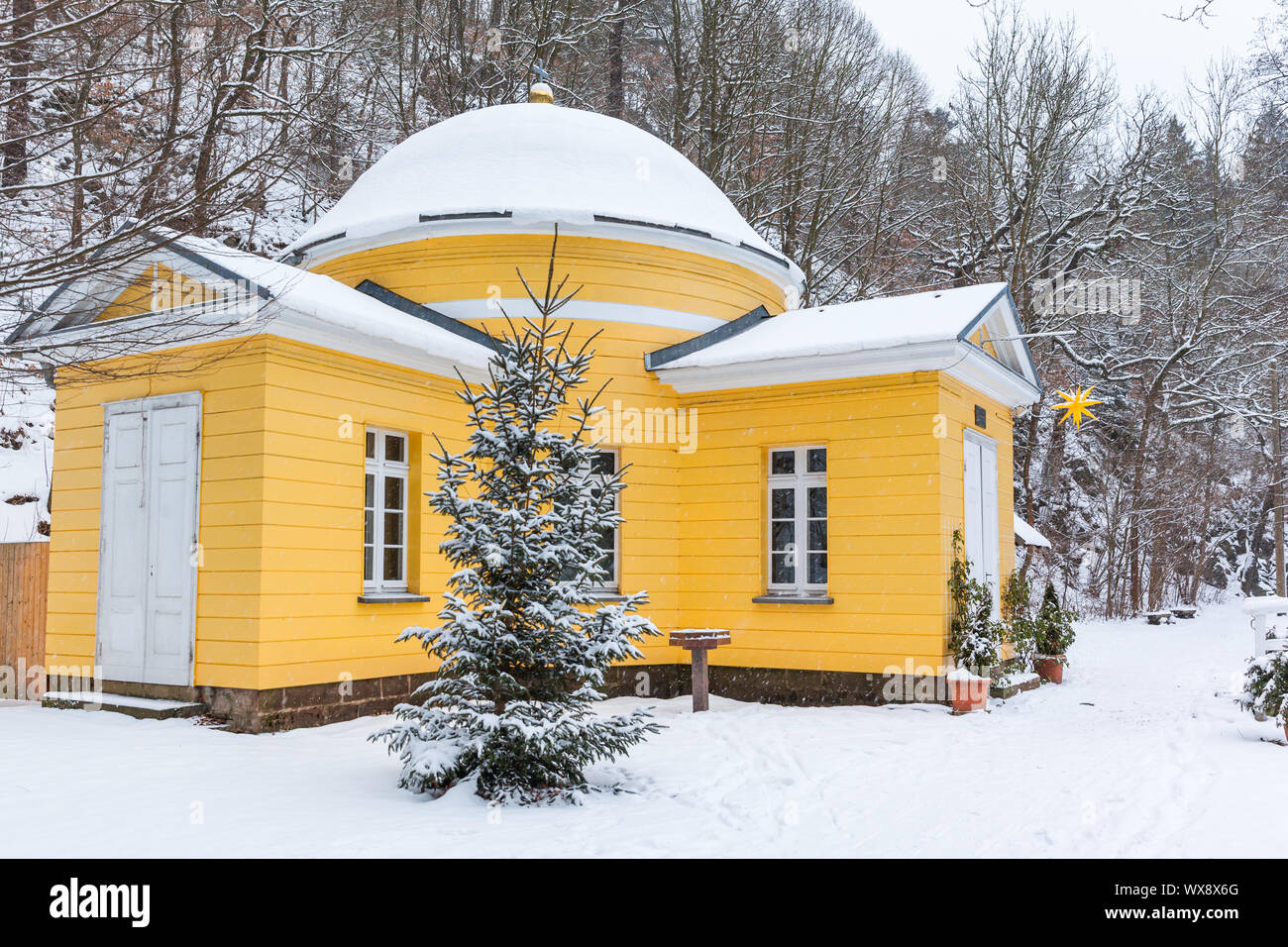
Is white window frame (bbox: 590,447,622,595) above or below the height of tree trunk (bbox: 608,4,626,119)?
below

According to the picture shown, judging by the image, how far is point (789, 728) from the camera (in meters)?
9.23

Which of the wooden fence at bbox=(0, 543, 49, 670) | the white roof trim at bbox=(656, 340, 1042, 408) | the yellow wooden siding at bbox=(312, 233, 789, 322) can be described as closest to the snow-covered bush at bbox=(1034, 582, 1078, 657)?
the white roof trim at bbox=(656, 340, 1042, 408)

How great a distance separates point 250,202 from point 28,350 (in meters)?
1.47

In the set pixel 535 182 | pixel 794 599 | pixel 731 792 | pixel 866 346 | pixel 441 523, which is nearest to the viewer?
pixel 731 792

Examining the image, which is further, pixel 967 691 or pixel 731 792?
pixel 967 691

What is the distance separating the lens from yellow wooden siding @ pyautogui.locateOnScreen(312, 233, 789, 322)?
11.4 metres

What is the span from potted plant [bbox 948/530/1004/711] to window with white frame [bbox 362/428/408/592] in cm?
534

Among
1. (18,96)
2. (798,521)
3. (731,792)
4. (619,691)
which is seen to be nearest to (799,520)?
(798,521)

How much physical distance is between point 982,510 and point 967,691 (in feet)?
8.79

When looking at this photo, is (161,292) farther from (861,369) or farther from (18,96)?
(861,369)

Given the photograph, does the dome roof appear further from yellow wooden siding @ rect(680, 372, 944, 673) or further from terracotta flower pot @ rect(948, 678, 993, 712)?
terracotta flower pot @ rect(948, 678, 993, 712)

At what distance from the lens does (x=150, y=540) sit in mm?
9117
